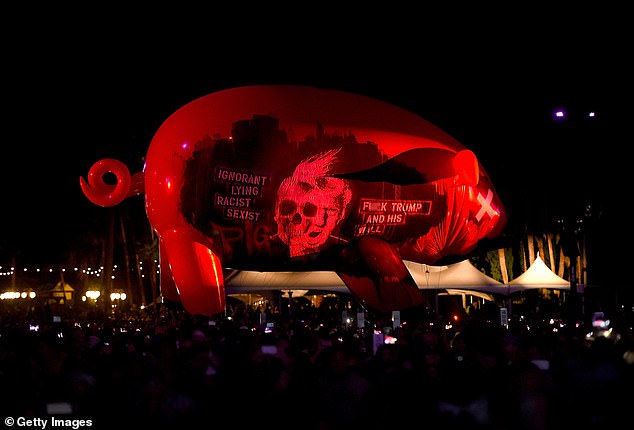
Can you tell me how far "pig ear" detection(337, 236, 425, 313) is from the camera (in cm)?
2125

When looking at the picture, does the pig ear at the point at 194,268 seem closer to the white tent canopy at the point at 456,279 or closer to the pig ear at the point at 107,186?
the pig ear at the point at 107,186

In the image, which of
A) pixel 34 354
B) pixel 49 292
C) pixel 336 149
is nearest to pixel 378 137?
pixel 336 149

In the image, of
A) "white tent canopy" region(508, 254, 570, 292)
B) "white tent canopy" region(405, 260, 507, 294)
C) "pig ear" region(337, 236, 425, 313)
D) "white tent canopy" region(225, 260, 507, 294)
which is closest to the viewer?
"pig ear" region(337, 236, 425, 313)

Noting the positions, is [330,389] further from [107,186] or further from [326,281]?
[326,281]

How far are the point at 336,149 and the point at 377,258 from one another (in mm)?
2816

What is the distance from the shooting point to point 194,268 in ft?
63.5

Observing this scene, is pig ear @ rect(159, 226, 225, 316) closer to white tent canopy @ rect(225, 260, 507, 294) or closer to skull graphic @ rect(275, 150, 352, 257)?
skull graphic @ rect(275, 150, 352, 257)

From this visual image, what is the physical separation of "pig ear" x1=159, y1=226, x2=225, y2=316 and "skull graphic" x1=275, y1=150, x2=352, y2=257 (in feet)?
5.22

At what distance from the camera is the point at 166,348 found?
33.5 ft

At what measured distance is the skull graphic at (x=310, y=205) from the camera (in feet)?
64.5

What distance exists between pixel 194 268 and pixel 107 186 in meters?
2.69

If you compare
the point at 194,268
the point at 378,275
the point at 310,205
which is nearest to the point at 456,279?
the point at 378,275

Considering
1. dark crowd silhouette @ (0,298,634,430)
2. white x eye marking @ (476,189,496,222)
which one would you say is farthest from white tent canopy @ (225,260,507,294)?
dark crowd silhouette @ (0,298,634,430)

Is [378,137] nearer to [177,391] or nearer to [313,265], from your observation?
[313,265]
